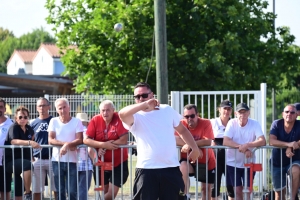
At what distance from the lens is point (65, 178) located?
31.8 ft

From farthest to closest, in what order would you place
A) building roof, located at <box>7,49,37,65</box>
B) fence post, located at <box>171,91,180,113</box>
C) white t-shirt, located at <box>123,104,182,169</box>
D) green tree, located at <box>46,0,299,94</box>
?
building roof, located at <box>7,49,37,65</box>
green tree, located at <box>46,0,299,94</box>
fence post, located at <box>171,91,180,113</box>
white t-shirt, located at <box>123,104,182,169</box>

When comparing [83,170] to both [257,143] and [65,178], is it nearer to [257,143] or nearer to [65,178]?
[65,178]

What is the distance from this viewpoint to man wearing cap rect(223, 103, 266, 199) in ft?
→ 30.8

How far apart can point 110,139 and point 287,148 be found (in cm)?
244

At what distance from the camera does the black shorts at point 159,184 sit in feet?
25.3

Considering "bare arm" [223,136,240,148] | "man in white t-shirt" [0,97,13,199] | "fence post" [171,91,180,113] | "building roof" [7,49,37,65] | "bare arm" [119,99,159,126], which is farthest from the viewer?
"building roof" [7,49,37,65]

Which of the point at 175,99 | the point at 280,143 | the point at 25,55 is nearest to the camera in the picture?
the point at 280,143

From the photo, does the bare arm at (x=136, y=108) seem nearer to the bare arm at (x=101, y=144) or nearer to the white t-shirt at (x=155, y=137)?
the white t-shirt at (x=155, y=137)

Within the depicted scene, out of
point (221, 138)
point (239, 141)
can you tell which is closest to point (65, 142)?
point (239, 141)

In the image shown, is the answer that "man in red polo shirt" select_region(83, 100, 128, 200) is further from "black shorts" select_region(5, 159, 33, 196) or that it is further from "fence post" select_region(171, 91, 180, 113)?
"fence post" select_region(171, 91, 180, 113)

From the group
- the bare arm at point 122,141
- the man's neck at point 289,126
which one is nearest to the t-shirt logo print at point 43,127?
the bare arm at point 122,141

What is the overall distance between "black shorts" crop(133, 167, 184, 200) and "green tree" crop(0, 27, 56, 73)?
90283mm

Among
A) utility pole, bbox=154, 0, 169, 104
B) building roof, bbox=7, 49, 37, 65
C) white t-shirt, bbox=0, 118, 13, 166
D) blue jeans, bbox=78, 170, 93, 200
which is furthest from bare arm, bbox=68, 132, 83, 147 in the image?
building roof, bbox=7, 49, 37, 65

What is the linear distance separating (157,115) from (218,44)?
39.2 ft
